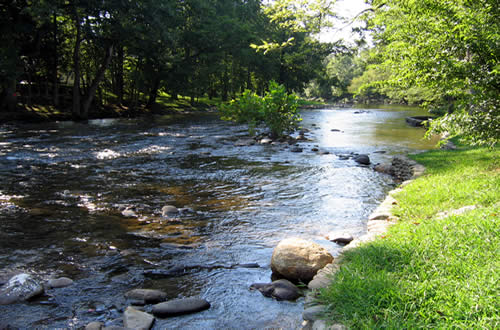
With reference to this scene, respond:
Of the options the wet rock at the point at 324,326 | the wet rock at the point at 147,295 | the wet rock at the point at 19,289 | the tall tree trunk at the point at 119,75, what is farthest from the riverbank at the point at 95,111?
the wet rock at the point at 324,326

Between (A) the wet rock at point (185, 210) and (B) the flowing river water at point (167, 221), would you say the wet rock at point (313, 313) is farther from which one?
(A) the wet rock at point (185, 210)

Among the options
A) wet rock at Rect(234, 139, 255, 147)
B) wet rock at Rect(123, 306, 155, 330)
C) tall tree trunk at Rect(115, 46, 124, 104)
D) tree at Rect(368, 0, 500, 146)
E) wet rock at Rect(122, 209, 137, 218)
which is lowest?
wet rock at Rect(123, 306, 155, 330)

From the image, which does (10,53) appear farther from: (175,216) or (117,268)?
(117,268)

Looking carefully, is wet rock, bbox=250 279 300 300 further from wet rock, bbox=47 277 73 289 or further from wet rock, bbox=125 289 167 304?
wet rock, bbox=47 277 73 289

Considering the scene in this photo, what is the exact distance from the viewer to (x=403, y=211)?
6289 mm

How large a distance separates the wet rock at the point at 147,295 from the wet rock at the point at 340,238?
287 centimetres

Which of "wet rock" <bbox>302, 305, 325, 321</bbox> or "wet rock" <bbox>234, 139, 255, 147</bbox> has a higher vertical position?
"wet rock" <bbox>234, 139, 255, 147</bbox>

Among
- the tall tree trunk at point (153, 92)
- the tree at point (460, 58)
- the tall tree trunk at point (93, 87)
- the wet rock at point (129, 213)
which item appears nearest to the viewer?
the tree at point (460, 58)

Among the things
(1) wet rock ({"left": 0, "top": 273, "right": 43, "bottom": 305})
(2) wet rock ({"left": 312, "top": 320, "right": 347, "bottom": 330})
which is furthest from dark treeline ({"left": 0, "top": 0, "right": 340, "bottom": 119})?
(2) wet rock ({"left": 312, "top": 320, "right": 347, "bottom": 330})

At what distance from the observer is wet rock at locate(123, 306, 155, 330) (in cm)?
358

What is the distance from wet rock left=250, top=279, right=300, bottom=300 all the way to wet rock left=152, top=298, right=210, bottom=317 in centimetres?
68

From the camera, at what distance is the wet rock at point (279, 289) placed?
421 centimetres

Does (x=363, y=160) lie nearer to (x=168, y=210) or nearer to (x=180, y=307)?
(x=168, y=210)

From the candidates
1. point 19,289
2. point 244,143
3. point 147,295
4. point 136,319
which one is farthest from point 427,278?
point 244,143
